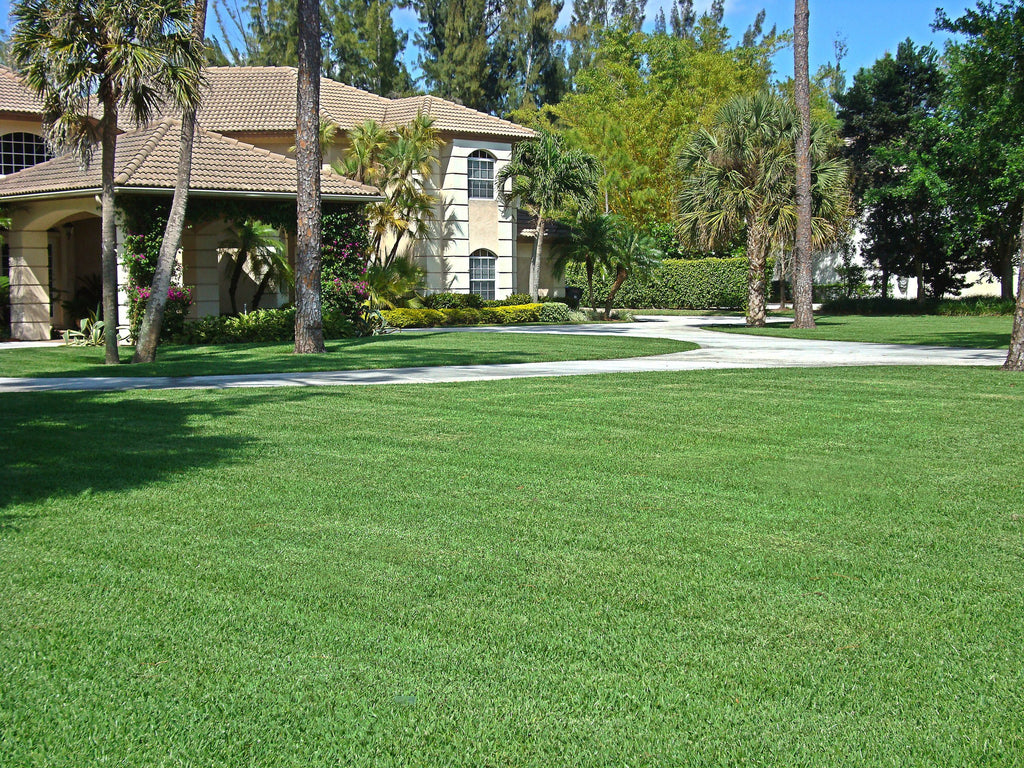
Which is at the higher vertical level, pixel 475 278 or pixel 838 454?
pixel 475 278

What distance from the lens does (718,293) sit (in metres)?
45.5

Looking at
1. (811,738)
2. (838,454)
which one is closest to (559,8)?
(838,454)

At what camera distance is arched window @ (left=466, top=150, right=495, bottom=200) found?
37031mm

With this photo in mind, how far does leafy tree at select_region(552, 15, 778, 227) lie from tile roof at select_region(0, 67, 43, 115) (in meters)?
25.0

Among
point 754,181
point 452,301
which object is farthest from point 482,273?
point 754,181

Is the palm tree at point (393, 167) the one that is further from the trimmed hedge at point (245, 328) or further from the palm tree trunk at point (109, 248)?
the palm tree trunk at point (109, 248)

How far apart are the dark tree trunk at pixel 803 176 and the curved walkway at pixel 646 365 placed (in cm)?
716

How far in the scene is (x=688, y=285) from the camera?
45938 millimetres

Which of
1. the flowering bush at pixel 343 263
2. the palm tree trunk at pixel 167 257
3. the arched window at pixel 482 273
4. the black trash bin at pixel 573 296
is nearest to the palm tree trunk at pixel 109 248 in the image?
the palm tree trunk at pixel 167 257

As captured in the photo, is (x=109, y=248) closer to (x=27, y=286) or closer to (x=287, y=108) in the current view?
(x=27, y=286)

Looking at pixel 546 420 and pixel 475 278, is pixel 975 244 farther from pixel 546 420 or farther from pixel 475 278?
pixel 546 420

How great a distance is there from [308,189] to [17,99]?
14.6 m

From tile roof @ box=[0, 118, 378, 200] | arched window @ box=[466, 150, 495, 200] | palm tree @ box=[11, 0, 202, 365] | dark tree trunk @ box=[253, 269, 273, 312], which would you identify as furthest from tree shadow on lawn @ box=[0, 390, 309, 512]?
arched window @ box=[466, 150, 495, 200]

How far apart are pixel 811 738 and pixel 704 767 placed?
43cm
